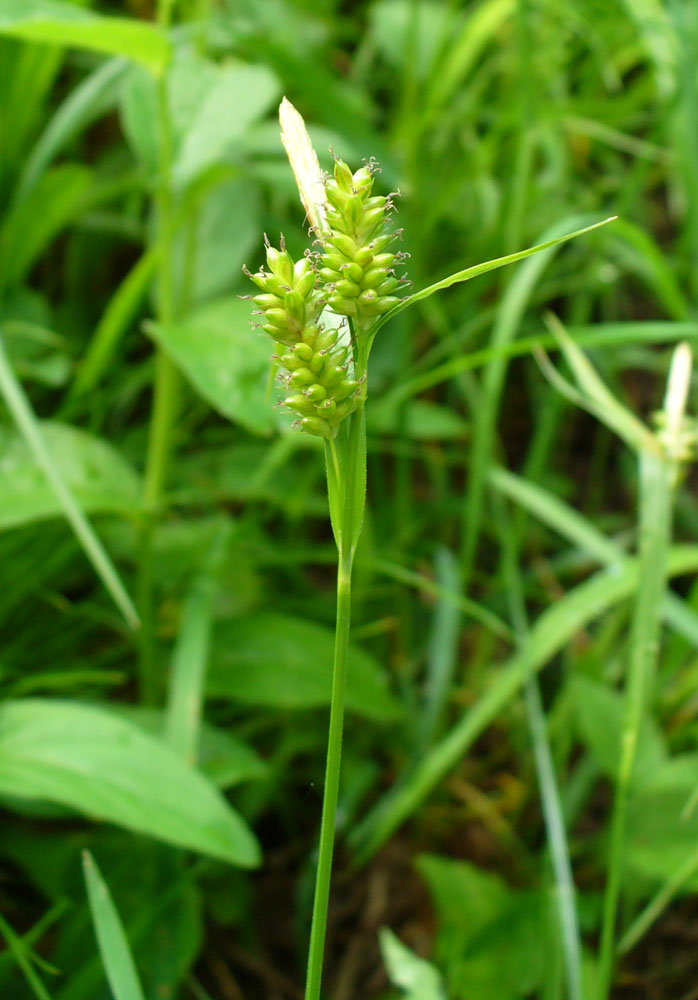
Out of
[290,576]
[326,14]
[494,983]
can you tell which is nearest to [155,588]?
[290,576]

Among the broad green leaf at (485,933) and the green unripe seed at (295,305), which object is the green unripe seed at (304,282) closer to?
the green unripe seed at (295,305)

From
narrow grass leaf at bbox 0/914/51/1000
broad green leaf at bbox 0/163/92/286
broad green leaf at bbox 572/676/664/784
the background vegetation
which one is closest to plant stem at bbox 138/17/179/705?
the background vegetation

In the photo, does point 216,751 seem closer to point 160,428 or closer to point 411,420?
point 160,428

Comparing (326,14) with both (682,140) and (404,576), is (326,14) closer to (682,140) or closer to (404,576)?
(682,140)

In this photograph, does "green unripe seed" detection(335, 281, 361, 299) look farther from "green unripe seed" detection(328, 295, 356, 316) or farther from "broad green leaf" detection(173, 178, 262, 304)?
"broad green leaf" detection(173, 178, 262, 304)

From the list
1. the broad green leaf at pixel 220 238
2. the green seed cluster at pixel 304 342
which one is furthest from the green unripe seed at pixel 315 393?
the broad green leaf at pixel 220 238

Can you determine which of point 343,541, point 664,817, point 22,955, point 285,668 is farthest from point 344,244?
point 664,817

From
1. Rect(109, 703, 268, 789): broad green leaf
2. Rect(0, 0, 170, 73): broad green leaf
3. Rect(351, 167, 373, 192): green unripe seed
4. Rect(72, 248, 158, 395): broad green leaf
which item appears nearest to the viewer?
Rect(351, 167, 373, 192): green unripe seed
